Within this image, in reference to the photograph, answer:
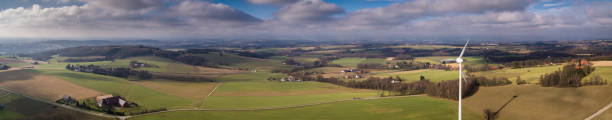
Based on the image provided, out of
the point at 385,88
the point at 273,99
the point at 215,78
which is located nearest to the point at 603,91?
the point at 385,88

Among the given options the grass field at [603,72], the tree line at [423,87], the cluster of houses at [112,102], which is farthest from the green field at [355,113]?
the grass field at [603,72]

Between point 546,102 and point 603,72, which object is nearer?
point 546,102

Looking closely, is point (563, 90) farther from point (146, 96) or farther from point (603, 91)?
point (146, 96)

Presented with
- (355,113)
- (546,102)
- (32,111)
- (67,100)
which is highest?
(546,102)

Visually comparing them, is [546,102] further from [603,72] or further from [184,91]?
[184,91]

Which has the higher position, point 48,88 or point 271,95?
point 48,88

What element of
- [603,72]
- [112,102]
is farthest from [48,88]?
[603,72]

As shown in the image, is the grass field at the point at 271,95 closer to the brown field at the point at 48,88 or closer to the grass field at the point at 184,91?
the grass field at the point at 184,91
